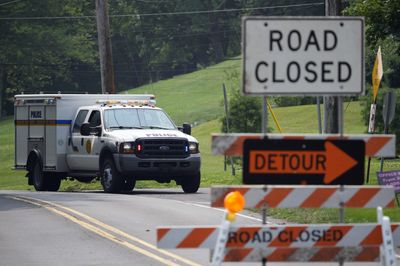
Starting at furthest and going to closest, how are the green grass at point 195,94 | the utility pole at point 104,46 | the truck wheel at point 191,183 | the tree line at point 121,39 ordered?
the tree line at point 121,39, the green grass at point 195,94, the utility pole at point 104,46, the truck wheel at point 191,183

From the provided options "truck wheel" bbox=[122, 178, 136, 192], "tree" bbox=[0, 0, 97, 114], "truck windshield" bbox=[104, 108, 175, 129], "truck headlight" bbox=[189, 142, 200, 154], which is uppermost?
"tree" bbox=[0, 0, 97, 114]

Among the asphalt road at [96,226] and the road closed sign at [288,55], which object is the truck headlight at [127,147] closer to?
the asphalt road at [96,226]

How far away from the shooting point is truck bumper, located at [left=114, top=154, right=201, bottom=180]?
25.7 metres

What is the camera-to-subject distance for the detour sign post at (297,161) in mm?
10203

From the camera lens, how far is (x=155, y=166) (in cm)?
2583

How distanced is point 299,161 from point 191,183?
16.7 meters

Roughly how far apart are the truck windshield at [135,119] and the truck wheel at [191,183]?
135cm

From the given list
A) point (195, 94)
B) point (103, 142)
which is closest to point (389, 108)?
point (103, 142)

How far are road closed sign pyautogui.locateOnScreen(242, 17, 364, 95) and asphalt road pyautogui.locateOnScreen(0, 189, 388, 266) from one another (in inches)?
151

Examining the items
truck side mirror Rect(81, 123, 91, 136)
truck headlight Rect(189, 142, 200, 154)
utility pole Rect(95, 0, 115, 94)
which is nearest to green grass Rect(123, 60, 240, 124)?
utility pole Rect(95, 0, 115, 94)

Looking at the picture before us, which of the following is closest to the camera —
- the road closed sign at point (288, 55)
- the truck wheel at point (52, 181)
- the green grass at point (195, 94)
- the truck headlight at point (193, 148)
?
the road closed sign at point (288, 55)

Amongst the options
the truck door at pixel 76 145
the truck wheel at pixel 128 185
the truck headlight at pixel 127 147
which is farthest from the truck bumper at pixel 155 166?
the truck door at pixel 76 145

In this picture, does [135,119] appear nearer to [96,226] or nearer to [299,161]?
[96,226]

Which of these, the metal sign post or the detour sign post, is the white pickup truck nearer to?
the metal sign post
